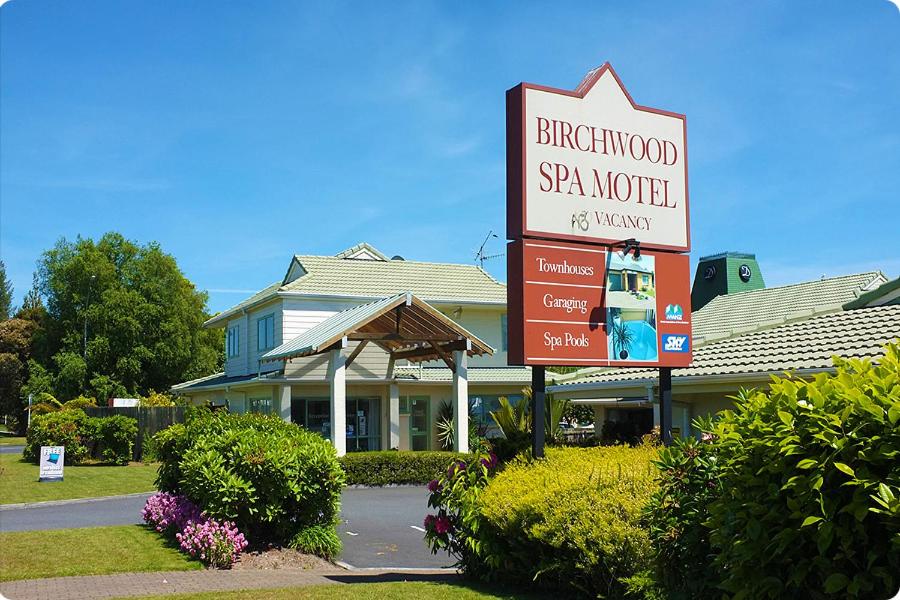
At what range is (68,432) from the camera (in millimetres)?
33312

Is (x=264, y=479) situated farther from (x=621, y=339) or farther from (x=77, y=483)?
(x=77, y=483)

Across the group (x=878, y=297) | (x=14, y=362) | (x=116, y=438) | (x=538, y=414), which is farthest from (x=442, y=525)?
(x=14, y=362)

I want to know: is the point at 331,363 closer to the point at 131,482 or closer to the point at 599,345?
the point at 131,482

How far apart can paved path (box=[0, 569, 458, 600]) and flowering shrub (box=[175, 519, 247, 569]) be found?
338 millimetres

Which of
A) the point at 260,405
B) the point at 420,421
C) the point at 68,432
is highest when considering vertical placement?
the point at 260,405

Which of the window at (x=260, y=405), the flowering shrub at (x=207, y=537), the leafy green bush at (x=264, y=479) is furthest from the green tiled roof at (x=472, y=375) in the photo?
the leafy green bush at (x=264, y=479)

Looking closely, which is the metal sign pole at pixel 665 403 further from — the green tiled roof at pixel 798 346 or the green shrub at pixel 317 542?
the green shrub at pixel 317 542

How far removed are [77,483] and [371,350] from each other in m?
10.6

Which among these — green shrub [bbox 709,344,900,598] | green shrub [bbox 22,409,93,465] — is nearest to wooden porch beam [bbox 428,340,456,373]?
green shrub [bbox 22,409,93,465]

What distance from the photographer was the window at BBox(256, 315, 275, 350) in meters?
32.7

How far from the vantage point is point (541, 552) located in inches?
341

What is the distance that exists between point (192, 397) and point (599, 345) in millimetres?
37859

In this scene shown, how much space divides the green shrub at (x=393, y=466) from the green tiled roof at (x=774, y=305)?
8226 millimetres

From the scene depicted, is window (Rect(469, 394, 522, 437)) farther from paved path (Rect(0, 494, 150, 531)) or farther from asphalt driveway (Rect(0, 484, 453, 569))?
paved path (Rect(0, 494, 150, 531))
